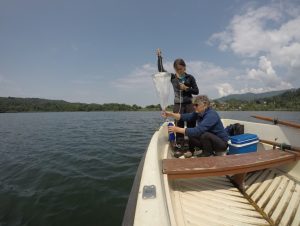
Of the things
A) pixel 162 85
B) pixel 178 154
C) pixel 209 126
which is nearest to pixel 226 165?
pixel 209 126

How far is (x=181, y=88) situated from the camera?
421 cm

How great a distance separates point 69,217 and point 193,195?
7.82ft

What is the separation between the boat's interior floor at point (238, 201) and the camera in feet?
7.18

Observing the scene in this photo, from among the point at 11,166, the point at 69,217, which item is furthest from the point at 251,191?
the point at 11,166

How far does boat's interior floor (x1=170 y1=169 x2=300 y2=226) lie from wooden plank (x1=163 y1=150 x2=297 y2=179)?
1.31 ft

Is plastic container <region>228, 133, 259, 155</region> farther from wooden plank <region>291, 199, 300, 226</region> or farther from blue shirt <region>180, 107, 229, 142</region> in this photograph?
wooden plank <region>291, 199, 300, 226</region>

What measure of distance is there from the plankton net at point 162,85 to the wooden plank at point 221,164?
54.1 inches

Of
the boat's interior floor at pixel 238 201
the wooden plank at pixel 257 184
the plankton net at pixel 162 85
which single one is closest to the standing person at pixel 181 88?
the plankton net at pixel 162 85

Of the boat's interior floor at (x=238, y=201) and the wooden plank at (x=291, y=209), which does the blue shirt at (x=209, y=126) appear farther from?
the wooden plank at (x=291, y=209)

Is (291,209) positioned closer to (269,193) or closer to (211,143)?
(269,193)

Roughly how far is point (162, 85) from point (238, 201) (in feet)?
7.48

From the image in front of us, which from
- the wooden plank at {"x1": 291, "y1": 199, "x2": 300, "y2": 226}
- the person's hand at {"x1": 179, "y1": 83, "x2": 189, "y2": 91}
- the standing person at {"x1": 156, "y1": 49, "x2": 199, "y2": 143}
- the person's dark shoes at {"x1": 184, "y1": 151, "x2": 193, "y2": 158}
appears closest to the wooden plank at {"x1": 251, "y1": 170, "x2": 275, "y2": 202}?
the wooden plank at {"x1": 291, "y1": 199, "x2": 300, "y2": 226}

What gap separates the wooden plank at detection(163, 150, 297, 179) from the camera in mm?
2457

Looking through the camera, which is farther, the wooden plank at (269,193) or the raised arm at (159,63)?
the raised arm at (159,63)
